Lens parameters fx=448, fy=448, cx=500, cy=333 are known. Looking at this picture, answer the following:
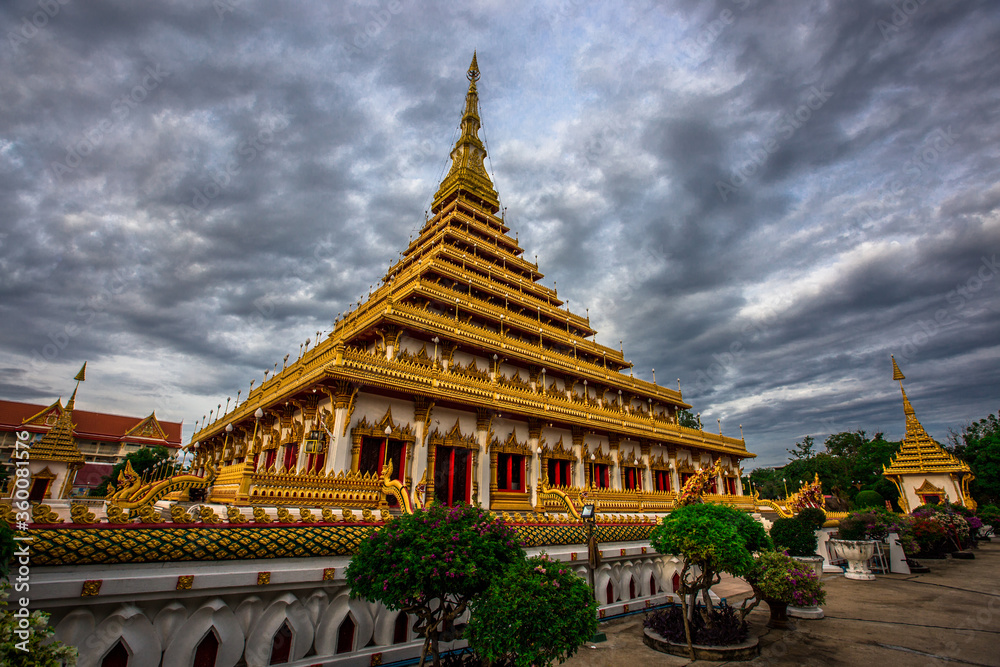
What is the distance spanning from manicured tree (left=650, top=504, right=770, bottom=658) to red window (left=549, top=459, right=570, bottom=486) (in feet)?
41.6

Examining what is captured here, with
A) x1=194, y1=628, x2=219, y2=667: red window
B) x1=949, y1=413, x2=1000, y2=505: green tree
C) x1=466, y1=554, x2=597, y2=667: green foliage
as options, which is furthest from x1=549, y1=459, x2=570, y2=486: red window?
x1=949, y1=413, x2=1000, y2=505: green tree

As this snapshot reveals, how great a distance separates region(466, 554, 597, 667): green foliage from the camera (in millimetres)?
4594

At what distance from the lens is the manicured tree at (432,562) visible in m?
5.07

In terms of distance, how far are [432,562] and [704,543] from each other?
16.4 ft

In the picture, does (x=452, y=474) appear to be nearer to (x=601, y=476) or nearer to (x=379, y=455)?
(x=379, y=455)

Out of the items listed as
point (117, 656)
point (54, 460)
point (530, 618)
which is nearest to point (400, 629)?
point (530, 618)

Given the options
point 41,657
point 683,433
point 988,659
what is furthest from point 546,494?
point 683,433

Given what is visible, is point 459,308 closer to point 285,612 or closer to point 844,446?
point 285,612

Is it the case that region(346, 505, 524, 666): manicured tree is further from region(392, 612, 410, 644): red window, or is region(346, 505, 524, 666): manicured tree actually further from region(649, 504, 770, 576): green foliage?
region(649, 504, 770, 576): green foliage

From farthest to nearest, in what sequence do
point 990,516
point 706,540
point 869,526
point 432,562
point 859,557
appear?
point 990,516 → point 869,526 → point 859,557 → point 706,540 → point 432,562

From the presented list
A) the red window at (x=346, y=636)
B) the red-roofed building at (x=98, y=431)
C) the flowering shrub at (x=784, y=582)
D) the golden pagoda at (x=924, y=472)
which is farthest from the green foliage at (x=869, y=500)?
the red-roofed building at (x=98, y=431)

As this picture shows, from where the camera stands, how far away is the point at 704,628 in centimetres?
795

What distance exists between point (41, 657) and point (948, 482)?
143 feet

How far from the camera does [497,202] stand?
33500 mm
